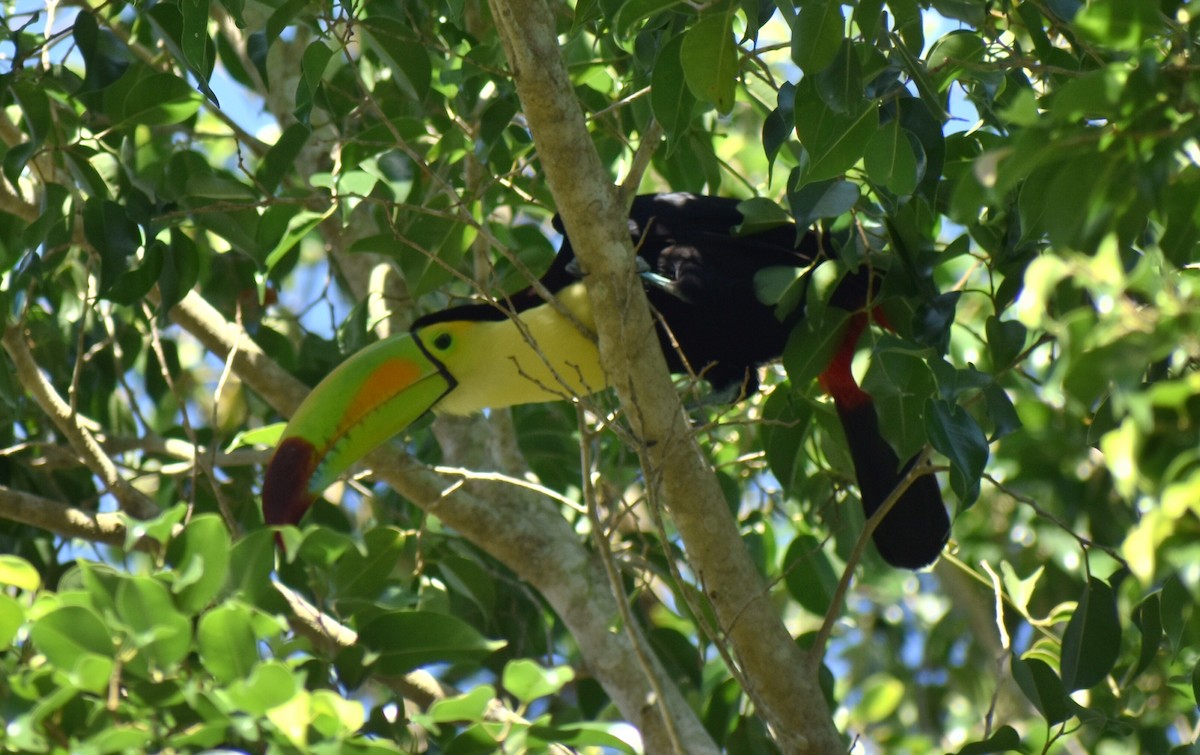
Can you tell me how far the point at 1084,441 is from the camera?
2182mm

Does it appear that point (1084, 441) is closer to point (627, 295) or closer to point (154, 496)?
point (627, 295)

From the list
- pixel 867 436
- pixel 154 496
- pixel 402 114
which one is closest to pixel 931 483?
pixel 867 436

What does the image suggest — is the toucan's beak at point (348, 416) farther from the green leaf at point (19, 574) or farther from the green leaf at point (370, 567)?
the green leaf at point (19, 574)

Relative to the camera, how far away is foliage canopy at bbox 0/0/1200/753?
162 cm

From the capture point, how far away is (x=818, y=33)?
6.68ft

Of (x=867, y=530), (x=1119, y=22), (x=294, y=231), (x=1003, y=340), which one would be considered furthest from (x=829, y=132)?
(x=294, y=231)

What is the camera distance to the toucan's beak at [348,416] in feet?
9.75

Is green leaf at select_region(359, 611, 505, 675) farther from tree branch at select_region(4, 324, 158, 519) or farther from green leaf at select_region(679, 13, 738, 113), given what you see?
tree branch at select_region(4, 324, 158, 519)

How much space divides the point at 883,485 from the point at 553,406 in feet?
3.57

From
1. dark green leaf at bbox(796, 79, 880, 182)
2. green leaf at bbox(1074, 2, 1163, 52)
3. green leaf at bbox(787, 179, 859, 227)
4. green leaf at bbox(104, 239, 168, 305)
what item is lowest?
green leaf at bbox(787, 179, 859, 227)

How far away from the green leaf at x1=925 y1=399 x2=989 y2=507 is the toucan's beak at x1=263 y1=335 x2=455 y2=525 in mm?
1419

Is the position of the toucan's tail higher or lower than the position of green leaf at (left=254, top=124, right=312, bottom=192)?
lower

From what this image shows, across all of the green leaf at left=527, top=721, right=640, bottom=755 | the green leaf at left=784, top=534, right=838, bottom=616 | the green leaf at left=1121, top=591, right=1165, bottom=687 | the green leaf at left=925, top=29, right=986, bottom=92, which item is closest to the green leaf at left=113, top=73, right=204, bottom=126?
the green leaf at left=925, top=29, right=986, bottom=92

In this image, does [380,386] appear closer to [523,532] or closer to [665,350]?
[523,532]
